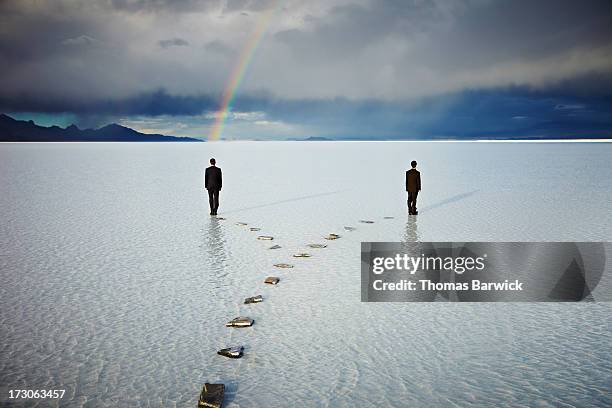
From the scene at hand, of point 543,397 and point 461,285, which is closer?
point 543,397

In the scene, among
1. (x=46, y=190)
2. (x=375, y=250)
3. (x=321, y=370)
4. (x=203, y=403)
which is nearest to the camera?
(x=203, y=403)

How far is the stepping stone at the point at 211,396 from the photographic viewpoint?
16.9 feet

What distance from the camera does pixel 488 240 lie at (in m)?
13.1

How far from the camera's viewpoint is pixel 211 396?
208 inches

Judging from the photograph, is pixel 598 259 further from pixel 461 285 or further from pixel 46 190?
pixel 46 190

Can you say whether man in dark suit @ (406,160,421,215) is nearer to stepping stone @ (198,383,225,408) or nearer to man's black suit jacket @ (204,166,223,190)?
man's black suit jacket @ (204,166,223,190)

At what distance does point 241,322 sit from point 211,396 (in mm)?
2155

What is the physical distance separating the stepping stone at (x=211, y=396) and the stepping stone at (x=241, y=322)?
74.0 inches

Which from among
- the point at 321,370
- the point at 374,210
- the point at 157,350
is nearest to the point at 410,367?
the point at 321,370

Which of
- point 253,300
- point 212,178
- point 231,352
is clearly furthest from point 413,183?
point 231,352

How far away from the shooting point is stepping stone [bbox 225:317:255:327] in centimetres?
736

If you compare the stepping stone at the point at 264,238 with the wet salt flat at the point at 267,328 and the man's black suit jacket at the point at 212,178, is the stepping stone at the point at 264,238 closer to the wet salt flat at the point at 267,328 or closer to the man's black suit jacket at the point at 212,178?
the wet salt flat at the point at 267,328

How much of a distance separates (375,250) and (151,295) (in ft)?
19.8

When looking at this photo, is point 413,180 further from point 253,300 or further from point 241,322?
point 241,322
